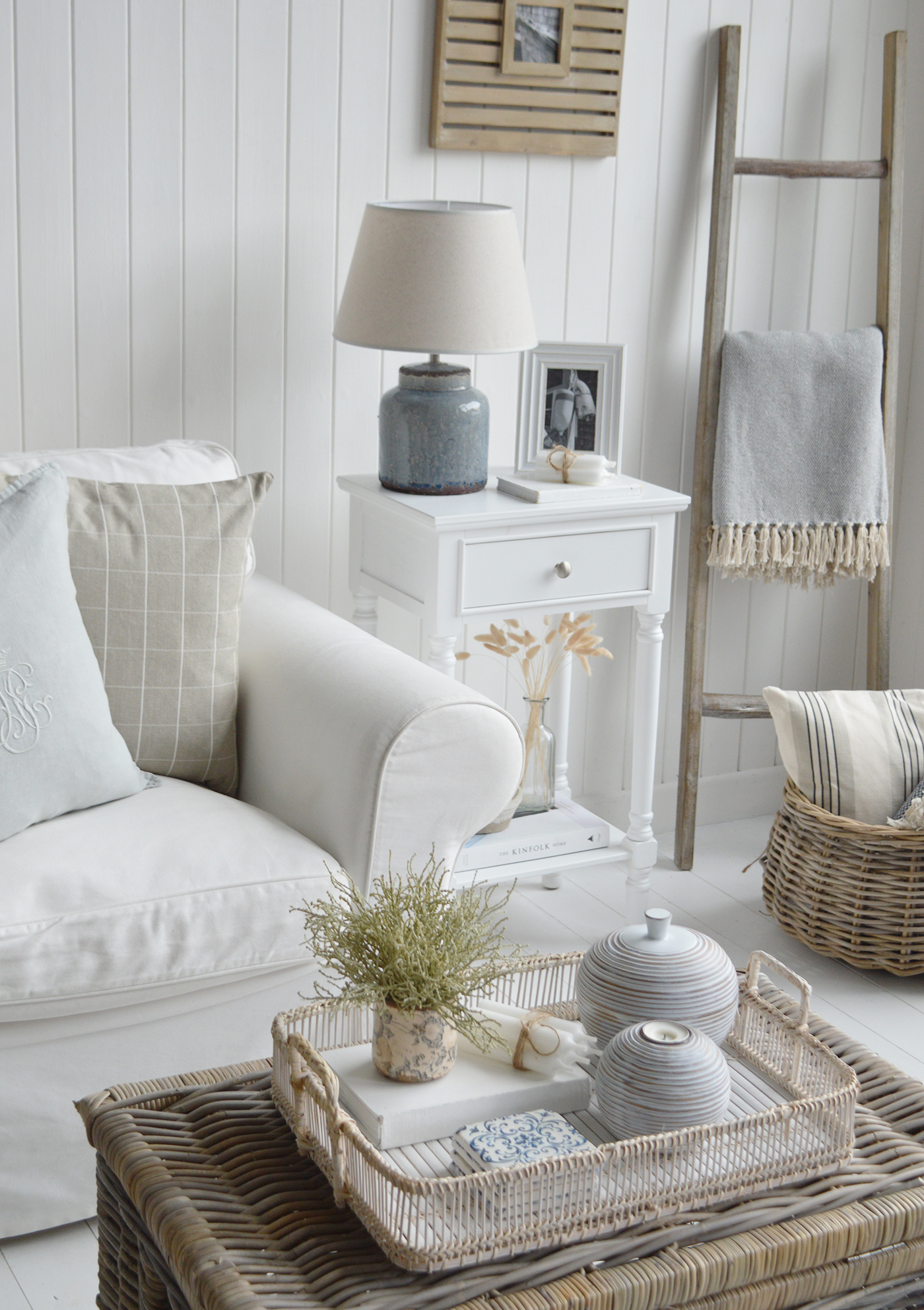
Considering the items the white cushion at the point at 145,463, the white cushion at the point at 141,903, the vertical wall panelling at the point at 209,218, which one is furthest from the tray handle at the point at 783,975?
the vertical wall panelling at the point at 209,218

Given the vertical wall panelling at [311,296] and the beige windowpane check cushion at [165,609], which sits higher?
the vertical wall panelling at [311,296]

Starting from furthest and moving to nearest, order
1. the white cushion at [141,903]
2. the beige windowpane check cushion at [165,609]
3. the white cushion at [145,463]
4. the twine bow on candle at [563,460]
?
the twine bow on candle at [563,460], the white cushion at [145,463], the beige windowpane check cushion at [165,609], the white cushion at [141,903]

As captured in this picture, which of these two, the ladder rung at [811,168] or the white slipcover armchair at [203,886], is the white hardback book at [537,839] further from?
the ladder rung at [811,168]

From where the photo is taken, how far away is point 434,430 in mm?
2205

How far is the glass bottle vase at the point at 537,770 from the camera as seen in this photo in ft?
7.97

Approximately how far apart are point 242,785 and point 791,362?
55.0 inches

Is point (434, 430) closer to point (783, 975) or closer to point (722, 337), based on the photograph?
point (722, 337)

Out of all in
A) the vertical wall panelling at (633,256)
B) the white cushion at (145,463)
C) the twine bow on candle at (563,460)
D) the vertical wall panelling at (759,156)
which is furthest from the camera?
the vertical wall panelling at (759,156)

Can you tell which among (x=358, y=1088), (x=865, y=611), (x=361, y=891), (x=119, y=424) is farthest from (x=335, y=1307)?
(x=865, y=611)

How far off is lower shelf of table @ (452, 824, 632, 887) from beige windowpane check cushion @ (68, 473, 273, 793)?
539 mm

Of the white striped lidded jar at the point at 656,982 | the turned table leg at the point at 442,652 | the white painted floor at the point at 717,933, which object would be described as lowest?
the white painted floor at the point at 717,933

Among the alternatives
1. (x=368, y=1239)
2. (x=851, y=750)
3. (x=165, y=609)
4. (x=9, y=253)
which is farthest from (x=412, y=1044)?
(x=9, y=253)

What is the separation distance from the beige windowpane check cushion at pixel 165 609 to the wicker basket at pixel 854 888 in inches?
40.3

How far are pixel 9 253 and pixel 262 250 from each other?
42 cm
